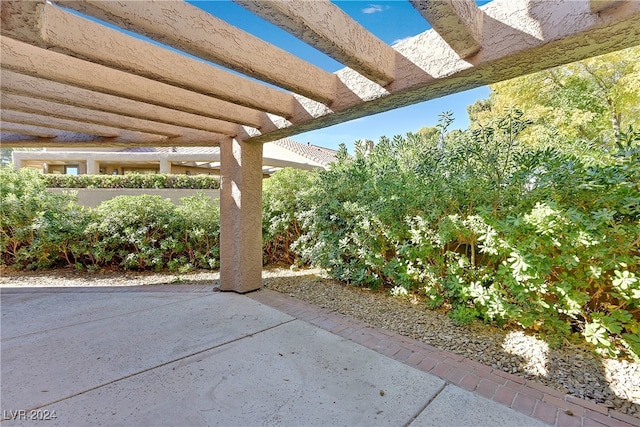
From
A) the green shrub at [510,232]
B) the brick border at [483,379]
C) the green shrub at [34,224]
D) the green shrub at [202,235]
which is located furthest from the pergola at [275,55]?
the green shrub at [34,224]

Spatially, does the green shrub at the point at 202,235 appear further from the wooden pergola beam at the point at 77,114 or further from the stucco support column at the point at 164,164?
the stucco support column at the point at 164,164

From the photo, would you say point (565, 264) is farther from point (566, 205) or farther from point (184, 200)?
point (184, 200)

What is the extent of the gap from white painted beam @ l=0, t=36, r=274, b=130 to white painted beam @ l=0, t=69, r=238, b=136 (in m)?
0.38

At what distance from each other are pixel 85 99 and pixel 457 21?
13.1ft

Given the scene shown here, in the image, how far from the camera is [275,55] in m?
2.89

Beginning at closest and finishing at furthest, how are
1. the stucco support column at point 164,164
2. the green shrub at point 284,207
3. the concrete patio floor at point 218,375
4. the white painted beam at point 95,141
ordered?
the concrete patio floor at point 218,375 < the white painted beam at point 95,141 < the green shrub at point 284,207 < the stucco support column at point 164,164

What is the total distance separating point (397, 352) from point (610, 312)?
7.69 ft

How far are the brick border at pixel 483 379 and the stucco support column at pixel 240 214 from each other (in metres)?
1.66

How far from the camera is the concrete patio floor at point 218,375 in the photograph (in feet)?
8.06

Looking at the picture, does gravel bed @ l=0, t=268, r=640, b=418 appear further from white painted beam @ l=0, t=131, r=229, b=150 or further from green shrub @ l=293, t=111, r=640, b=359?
white painted beam @ l=0, t=131, r=229, b=150

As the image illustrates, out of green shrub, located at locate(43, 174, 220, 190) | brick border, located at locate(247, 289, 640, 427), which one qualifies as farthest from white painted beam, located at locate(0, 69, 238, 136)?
green shrub, located at locate(43, 174, 220, 190)

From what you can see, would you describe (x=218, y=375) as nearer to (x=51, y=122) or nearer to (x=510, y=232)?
(x=510, y=232)

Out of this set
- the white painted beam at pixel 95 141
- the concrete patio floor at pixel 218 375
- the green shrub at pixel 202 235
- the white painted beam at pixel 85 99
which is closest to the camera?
the concrete patio floor at pixel 218 375

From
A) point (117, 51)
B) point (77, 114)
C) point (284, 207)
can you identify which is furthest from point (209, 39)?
point (284, 207)
